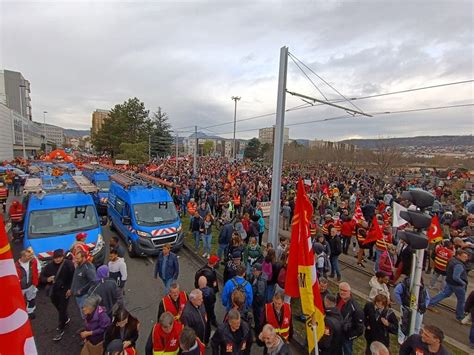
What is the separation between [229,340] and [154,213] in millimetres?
6885

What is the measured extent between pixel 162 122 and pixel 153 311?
2110 inches

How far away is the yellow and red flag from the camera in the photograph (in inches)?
158

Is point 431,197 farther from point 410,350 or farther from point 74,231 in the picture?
point 74,231

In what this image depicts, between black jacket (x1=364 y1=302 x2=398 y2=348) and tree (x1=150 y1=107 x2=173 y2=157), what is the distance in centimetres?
4911

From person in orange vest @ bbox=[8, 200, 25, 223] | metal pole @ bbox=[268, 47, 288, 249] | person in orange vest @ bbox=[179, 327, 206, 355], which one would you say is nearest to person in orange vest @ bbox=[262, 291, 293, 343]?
person in orange vest @ bbox=[179, 327, 206, 355]

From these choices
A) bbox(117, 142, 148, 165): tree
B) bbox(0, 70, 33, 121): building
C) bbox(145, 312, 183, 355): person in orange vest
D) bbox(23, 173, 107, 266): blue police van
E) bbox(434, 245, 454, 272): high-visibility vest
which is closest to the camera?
bbox(145, 312, 183, 355): person in orange vest

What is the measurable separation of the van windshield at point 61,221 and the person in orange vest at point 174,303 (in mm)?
4844

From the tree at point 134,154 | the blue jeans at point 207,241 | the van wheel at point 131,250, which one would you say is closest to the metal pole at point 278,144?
the blue jeans at point 207,241

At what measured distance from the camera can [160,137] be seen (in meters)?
51.4

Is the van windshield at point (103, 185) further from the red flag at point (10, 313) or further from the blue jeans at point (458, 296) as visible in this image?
the blue jeans at point (458, 296)

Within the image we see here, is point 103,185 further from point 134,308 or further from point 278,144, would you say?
point 278,144

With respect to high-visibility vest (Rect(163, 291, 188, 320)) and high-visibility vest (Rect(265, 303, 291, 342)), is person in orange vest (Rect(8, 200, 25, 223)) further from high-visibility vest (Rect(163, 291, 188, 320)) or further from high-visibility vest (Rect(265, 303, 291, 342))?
high-visibility vest (Rect(265, 303, 291, 342))

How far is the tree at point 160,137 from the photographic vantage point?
168 feet

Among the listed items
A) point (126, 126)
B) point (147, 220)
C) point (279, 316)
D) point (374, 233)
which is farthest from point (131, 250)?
point (126, 126)
